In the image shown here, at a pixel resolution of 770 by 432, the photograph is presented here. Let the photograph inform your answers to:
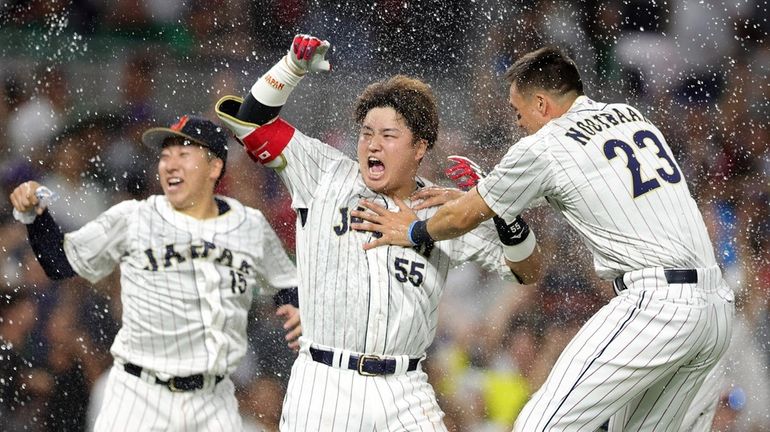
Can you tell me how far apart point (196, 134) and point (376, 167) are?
5.67 ft

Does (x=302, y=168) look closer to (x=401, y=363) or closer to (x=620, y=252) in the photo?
(x=401, y=363)

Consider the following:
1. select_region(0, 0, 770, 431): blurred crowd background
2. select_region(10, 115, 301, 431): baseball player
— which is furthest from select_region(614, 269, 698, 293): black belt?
select_region(0, 0, 770, 431): blurred crowd background

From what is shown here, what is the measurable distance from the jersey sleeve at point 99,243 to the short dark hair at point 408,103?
151 cm

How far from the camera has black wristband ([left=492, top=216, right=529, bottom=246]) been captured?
389 centimetres

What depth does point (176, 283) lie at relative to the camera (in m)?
5.00

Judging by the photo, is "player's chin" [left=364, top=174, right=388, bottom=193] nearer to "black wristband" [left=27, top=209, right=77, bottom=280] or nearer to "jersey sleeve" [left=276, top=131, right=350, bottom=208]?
"jersey sleeve" [left=276, top=131, right=350, bottom=208]

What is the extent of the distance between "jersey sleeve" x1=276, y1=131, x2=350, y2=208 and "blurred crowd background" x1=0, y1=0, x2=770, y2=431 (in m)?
2.39

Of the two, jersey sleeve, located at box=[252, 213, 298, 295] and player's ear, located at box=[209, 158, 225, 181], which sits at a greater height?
player's ear, located at box=[209, 158, 225, 181]

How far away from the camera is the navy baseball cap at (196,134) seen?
5367 mm

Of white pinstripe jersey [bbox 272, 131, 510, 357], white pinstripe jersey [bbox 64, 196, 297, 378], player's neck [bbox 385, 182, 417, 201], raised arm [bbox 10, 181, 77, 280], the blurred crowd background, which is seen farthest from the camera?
the blurred crowd background

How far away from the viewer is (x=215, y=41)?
23.8ft

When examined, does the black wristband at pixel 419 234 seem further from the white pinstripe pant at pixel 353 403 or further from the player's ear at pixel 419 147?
the white pinstripe pant at pixel 353 403

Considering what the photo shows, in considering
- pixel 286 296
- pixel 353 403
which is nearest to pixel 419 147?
pixel 353 403

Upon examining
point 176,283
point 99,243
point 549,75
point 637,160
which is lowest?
point 176,283
